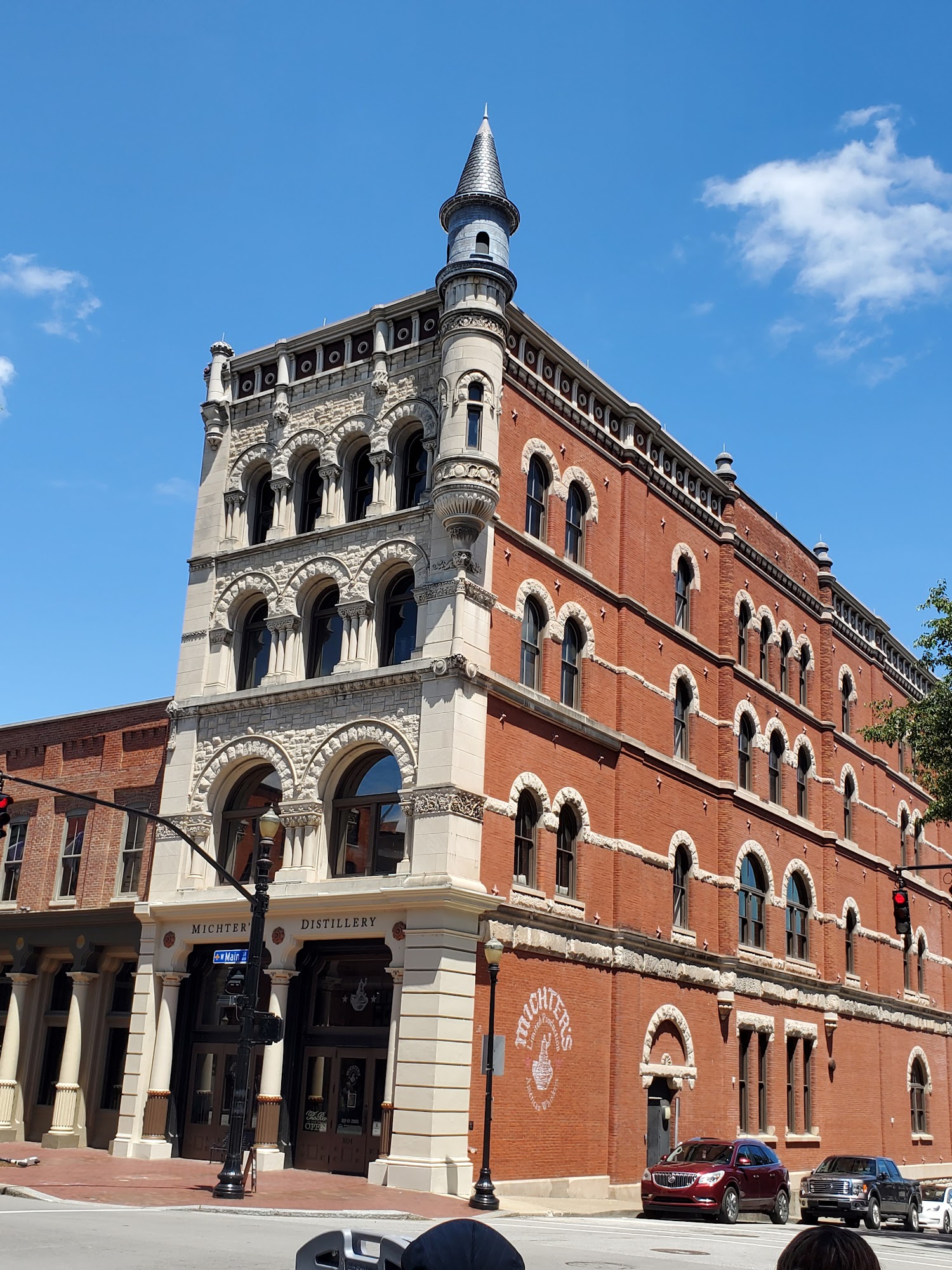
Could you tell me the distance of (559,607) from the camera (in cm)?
3083

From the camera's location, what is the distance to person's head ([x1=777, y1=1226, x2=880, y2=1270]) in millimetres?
3385

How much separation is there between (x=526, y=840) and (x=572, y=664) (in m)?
4.90

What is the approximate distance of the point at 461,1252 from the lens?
13.1 feet

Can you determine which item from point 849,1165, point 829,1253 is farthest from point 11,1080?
point 829,1253

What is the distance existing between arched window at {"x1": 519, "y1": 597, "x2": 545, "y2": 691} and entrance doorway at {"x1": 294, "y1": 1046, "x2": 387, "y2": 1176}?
856cm

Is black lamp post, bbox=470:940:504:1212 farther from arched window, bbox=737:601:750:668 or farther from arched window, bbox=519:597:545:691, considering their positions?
arched window, bbox=737:601:750:668

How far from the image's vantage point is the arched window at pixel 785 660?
41875 mm

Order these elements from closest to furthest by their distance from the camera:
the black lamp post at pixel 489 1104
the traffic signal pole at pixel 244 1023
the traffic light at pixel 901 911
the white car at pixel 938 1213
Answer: the traffic signal pole at pixel 244 1023, the black lamp post at pixel 489 1104, the traffic light at pixel 901 911, the white car at pixel 938 1213

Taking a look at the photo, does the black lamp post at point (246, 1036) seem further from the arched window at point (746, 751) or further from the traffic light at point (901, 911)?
the arched window at point (746, 751)

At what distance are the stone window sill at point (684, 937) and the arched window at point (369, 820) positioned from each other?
922 cm

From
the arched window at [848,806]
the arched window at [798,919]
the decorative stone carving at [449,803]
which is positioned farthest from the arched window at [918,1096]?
the decorative stone carving at [449,803]

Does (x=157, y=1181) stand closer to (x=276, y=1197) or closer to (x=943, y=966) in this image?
(x=276, y=1197)

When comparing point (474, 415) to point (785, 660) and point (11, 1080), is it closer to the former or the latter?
point (785, 660)

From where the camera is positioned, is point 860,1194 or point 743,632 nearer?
point 860,1194
